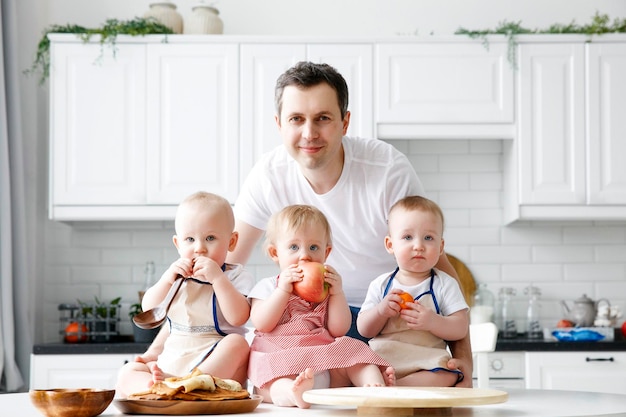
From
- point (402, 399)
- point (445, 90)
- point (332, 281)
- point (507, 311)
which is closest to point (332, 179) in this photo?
point (332, 281)

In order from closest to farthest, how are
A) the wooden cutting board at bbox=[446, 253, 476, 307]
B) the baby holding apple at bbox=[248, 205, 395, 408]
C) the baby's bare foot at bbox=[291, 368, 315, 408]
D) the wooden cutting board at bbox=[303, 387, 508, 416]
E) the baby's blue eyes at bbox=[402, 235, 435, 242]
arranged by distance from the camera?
the wooden cutting board at bbox=[303, 387, 508, 416], the baby's bare foot at bbox=[291, 368, 315, 408], the baby holding apple at bbox=[248, 205, 395, 408], the baby's blue eyes at bbox=[402, 235, 435, 242], the wooden cutting board at bbox=[446, 253, 476, 307]

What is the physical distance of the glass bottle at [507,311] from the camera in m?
4.51

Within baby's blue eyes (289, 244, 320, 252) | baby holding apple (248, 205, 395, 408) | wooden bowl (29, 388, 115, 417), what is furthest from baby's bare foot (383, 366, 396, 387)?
wooden bowl (29, 388, 115, 417)

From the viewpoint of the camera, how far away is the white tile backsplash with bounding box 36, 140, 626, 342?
188 inches

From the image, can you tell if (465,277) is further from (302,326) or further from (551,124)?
(302,326)

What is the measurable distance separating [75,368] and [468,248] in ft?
6.76

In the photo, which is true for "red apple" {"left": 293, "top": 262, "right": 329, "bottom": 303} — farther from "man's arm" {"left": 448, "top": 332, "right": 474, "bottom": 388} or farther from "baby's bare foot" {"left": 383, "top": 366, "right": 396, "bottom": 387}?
"man's arm" {"left": 448, "top": 332, "right": 474, "bottom": 388}

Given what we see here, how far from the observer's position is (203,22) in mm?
4520

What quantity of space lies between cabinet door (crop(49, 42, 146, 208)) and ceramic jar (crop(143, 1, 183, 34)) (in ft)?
0.66

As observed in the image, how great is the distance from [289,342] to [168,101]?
9.87ft

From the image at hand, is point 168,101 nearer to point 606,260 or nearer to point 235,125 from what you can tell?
point 235,125

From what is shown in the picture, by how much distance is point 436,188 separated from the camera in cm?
479

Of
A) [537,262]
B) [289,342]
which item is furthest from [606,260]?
[289,342]

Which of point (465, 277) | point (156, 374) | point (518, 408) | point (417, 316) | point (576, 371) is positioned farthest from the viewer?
point (465, 277)
